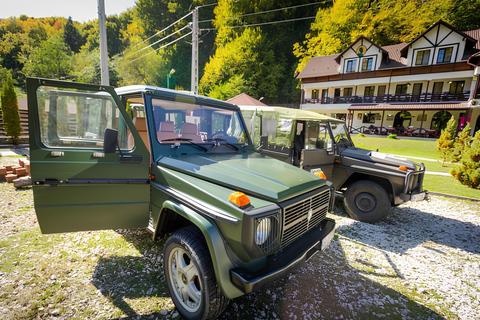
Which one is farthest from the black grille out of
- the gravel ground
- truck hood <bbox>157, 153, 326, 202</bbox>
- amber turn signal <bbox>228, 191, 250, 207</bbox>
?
the gravel ground

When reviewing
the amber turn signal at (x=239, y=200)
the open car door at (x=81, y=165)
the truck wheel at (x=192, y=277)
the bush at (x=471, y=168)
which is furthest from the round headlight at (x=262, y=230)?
the bush at (x=471, y=168)

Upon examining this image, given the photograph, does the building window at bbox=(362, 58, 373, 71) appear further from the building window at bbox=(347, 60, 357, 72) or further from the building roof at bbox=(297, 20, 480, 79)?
the building roof at bbox=(297, 20, 480, 79)

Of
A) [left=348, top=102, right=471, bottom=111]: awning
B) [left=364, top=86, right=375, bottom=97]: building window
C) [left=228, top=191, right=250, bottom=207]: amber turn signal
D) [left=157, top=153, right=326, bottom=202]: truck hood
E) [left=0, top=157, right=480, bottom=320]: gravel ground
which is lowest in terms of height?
[left=0, top=157, right=480, bottom=320]: gravel ground

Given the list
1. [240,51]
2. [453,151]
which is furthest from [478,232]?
[240,51]

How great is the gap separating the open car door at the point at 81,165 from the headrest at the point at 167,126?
1.33 feet

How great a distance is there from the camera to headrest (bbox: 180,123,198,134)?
3197 millimetres

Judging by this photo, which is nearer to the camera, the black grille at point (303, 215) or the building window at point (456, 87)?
the black grille at point (303, 215)

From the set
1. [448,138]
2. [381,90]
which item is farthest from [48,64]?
[448,138]

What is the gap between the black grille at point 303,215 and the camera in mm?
2260

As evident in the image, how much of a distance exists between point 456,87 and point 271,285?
34003mm

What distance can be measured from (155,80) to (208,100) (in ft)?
159

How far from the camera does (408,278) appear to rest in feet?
11.3

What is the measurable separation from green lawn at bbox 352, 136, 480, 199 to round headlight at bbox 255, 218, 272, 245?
859cm

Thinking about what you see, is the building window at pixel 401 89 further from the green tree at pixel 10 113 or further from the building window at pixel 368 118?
the green tree at pixel 10 113
